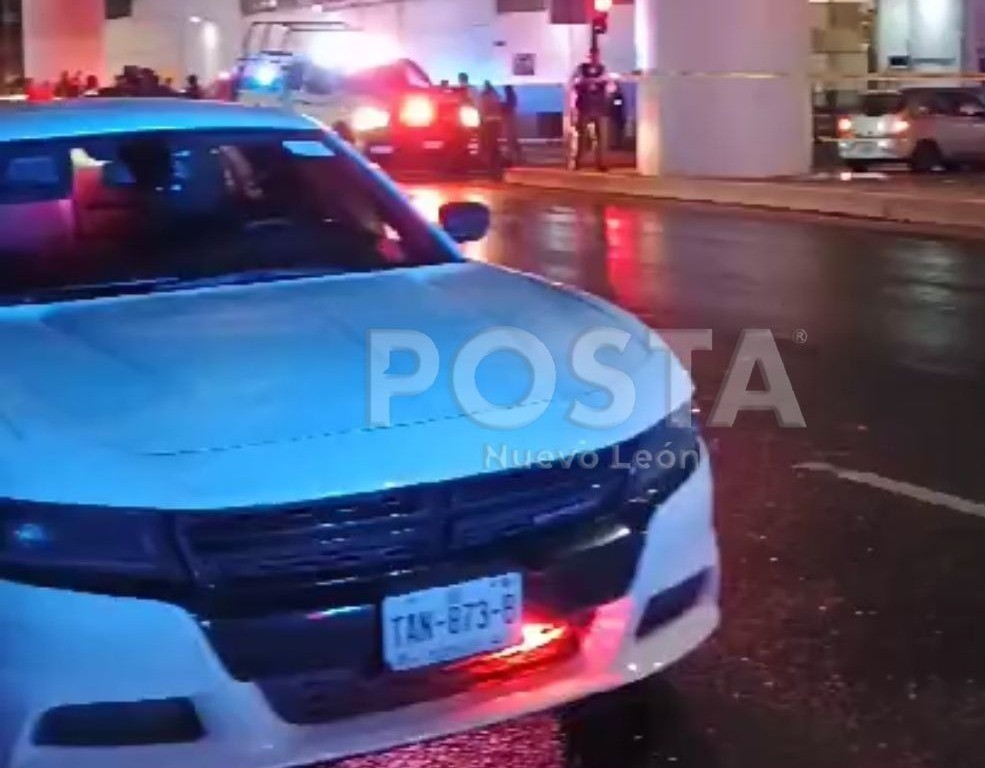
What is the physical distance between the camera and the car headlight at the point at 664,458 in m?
4.29

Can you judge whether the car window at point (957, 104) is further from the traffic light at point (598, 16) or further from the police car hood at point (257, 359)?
the police car hood at point (257, 359)

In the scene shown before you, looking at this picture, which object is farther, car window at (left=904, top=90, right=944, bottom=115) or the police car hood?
car window at (left=904, top=90, right=944, bottom=115)

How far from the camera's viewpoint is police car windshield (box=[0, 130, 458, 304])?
5371 millimetres

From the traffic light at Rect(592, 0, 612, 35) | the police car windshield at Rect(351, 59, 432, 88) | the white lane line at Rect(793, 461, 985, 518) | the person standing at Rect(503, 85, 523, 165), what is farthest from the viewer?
the person standing at Rect(503, 85, 523, 165)

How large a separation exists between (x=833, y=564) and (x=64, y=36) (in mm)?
45679

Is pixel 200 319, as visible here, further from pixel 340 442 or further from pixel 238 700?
pixel 238 700

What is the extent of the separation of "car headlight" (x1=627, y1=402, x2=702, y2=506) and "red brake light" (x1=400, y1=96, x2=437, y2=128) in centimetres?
2382

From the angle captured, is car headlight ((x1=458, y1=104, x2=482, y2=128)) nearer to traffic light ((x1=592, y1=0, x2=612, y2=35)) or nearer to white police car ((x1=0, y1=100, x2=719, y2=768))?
traffic light ((x1=592, y1=0, x2=612, y2=35))

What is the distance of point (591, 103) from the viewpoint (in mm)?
27406

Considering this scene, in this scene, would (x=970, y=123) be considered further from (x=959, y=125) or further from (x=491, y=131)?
(x=491, y=131)

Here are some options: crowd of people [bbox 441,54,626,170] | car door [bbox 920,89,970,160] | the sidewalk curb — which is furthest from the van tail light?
crowd of people [bbox 441,54,626,170]

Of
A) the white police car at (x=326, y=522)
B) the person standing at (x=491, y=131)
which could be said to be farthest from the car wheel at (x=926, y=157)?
the white police car at (x=326, y=522)

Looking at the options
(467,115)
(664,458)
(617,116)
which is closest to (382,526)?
(664,458)

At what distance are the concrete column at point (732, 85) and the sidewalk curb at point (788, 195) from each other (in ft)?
2.87
